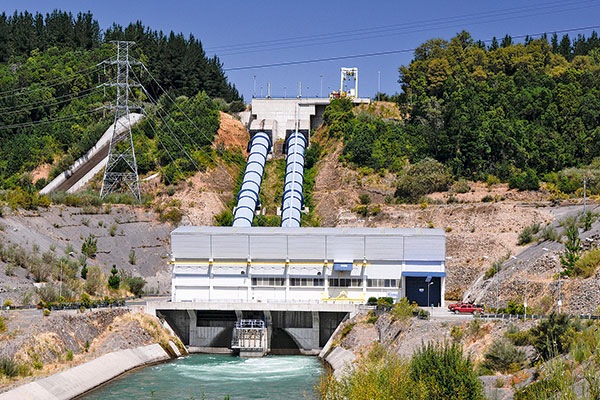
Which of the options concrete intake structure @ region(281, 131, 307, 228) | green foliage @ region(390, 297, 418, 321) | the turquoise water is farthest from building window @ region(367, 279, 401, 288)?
concrete intake structure @ region(281, 131, 307, 228)

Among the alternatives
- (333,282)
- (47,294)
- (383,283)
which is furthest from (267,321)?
(47,294)

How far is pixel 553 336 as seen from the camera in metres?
37.2

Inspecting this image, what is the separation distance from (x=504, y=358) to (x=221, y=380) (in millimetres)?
21144

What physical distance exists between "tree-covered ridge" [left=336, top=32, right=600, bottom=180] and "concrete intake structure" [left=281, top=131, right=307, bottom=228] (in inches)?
257

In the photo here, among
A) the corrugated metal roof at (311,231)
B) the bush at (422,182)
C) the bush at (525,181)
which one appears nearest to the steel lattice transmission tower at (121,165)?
the corrugated metal roof at (311,231)

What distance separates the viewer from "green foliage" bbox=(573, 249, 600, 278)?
5441cm

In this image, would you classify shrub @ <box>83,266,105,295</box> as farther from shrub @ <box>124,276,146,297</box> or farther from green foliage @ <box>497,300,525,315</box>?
green foliage @ <box>497,300,525,315</box>

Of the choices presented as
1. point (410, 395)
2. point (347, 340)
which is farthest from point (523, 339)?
point (347, 340)

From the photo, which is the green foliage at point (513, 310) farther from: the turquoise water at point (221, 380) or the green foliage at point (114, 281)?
the green foliage at point (114, 281)

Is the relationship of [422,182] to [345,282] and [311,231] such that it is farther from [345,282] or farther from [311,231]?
[345,282]

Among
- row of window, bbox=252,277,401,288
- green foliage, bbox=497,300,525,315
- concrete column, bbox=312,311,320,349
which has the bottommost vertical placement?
concrete column, bbox=312,311,320,349

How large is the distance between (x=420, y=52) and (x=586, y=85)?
2619 cm

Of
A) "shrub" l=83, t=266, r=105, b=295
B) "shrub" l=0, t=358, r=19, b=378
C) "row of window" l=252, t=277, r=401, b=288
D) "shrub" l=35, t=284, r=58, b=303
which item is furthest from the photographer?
"shrub" l=83, t=266, r=105, b=295

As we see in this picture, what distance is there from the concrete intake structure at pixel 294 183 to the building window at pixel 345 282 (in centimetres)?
2153
